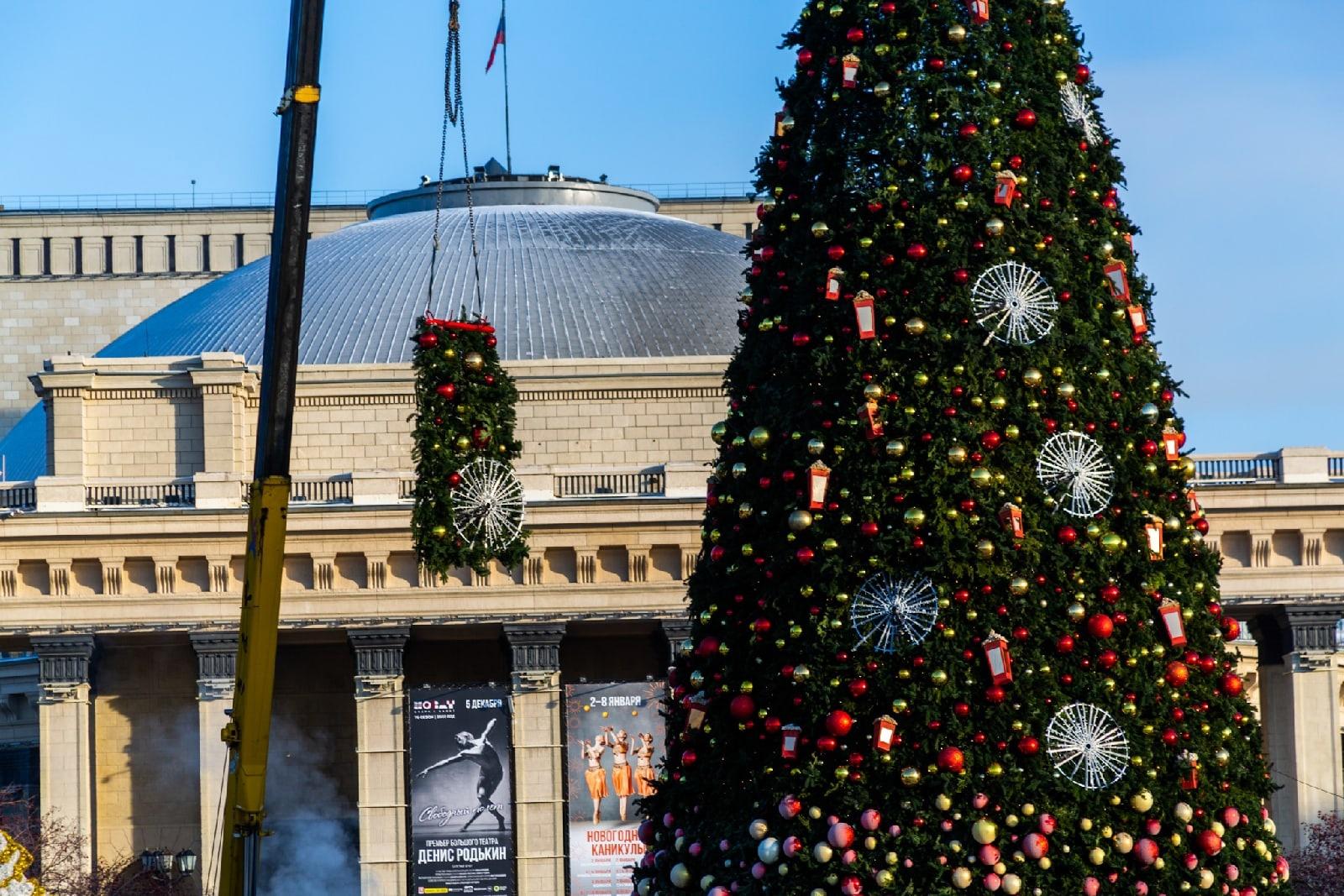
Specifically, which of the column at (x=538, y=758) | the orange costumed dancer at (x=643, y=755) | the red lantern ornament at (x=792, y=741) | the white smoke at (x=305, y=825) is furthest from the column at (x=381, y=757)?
the red lantern ornament at (x=792, y=741)

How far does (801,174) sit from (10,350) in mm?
77047

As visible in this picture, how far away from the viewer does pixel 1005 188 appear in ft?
59.6

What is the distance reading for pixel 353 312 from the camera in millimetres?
63156

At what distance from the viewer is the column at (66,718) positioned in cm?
5269

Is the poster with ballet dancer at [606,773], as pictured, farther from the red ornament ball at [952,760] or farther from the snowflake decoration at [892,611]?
the red ornament ball at [952,760]

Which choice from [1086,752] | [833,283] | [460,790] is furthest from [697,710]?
[460,790]

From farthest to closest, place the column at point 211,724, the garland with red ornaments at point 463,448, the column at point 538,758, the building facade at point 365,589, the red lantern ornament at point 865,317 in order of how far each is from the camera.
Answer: the building facade at point 365,589, the column at point 538,758, the column at point 211,724, the garland with red ornaments at point 463,448, the red lantern ornament at point 865,317

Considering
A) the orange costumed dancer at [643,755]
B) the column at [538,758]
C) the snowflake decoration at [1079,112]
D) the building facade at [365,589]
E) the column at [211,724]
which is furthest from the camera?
the building facade at [365,589]

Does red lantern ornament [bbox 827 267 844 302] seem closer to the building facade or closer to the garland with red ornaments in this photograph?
the garland with red ornaments

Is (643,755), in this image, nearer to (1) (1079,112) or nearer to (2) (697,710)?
(2) (697,710)

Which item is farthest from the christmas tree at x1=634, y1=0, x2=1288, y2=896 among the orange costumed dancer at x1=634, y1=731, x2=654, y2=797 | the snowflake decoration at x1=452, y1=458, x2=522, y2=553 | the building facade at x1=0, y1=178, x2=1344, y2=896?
the building facade at x1=0, y1=178, x2=1344, y2=896

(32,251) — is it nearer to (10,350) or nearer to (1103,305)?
(10,350)

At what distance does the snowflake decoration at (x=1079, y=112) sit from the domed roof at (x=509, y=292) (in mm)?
41455

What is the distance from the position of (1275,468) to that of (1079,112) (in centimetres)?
3710
